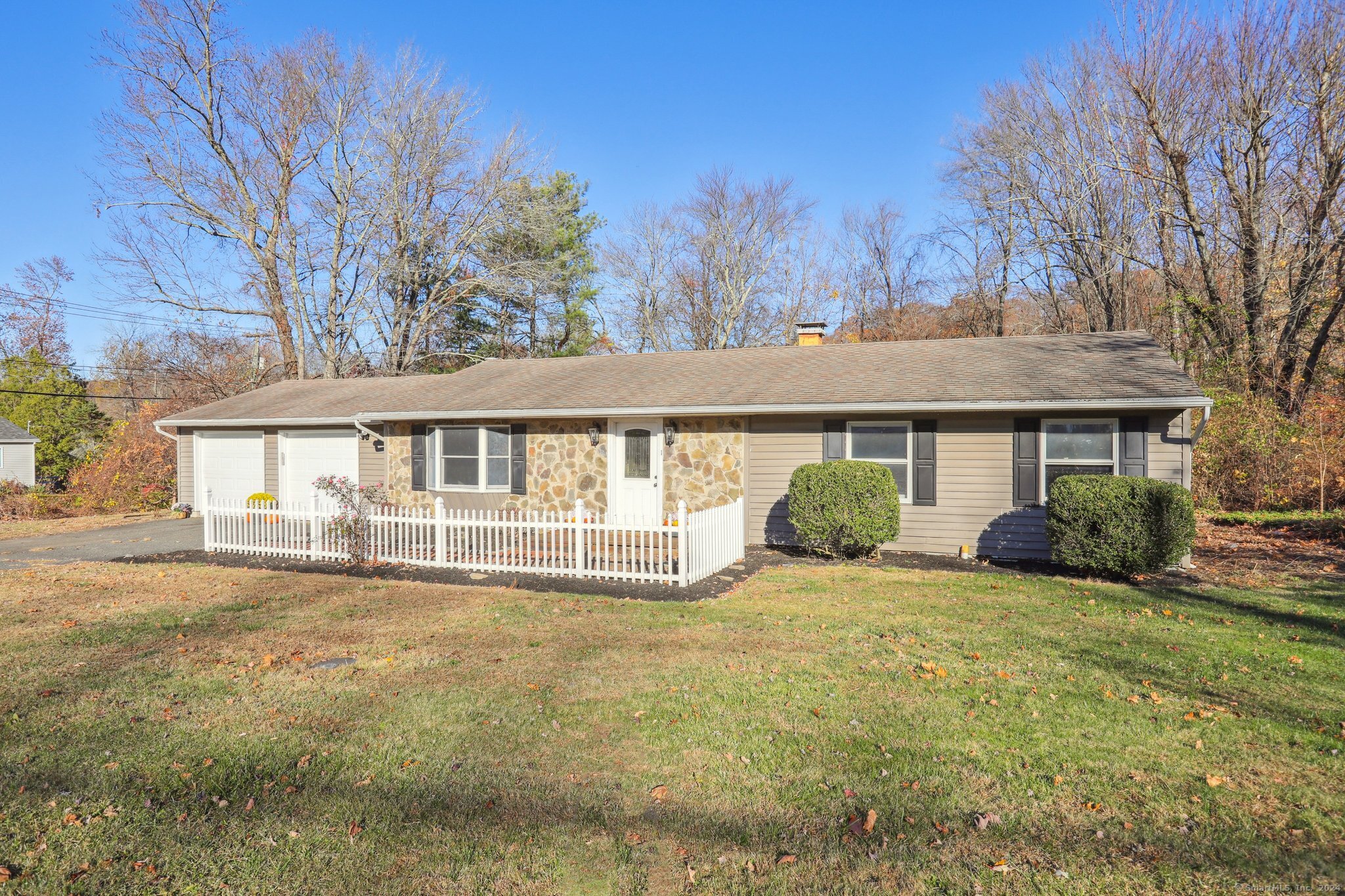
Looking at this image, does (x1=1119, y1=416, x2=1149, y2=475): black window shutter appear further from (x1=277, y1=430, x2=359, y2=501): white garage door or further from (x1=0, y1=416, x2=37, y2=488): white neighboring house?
(x1=0, y1=416, x2=37, y2=488): white neighboring house

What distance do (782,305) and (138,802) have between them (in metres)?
28.6

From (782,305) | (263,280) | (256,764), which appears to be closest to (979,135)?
(782,305)

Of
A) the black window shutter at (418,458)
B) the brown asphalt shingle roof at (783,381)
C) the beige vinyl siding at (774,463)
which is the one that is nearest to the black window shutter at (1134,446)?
the brown asphalt shingle roof at (783,381)

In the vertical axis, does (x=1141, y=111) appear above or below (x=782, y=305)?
above

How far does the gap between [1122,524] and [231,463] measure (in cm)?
1707

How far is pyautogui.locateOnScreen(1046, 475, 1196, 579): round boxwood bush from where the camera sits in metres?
8.21

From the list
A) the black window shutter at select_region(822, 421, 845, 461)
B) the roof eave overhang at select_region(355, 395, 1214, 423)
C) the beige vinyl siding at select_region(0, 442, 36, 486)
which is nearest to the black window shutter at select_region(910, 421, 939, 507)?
the roof eave overhang at select_region(355, 395, 1214, 423)

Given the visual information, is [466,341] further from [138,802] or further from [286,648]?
[138,802]

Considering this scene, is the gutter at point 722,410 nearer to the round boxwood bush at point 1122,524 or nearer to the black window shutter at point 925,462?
the black window shutter at point 925,462

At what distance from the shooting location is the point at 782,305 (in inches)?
1178

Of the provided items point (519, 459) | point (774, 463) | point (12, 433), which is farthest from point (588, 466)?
point (12, 433)

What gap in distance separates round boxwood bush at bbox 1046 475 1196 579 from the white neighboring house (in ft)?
119

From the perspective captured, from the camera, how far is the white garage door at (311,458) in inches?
569

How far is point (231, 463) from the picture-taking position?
52.3 feet
